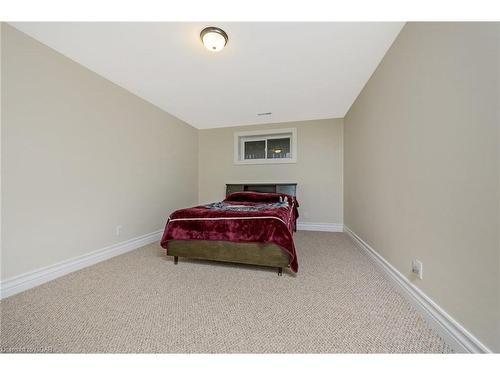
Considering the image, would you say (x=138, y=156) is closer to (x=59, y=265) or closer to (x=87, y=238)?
(x=87, y=238)

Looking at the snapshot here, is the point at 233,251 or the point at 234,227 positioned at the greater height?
the point at 234,227

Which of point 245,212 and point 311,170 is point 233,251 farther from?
point 311,170

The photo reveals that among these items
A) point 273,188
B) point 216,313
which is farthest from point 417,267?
point 273,188

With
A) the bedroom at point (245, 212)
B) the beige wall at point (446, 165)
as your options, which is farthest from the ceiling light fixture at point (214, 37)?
the beige wall at point (446, 165)

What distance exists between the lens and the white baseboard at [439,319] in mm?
906

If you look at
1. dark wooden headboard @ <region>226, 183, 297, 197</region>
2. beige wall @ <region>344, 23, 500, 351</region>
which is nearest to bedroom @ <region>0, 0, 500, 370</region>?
beige wall @ <region>344, 23, 500, 351</region>

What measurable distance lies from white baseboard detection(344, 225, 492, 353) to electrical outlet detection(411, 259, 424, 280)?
0.10 m

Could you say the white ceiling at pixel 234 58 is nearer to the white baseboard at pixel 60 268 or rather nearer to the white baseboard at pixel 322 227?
the white baseboard at pixel 60 268

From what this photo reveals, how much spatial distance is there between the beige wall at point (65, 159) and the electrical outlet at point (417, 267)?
3.15 m

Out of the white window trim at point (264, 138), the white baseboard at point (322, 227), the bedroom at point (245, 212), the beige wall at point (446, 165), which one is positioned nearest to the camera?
the beige wall at point (446, 165)

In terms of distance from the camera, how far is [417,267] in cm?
134

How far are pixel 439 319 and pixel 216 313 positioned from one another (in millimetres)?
1364
